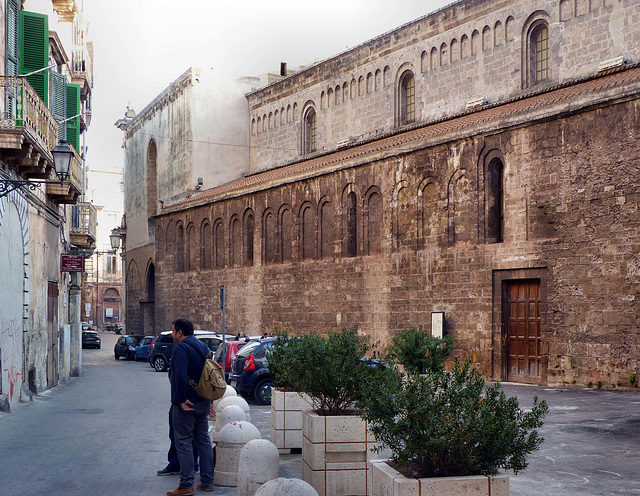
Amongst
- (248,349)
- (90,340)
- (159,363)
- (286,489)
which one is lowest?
(90,340)

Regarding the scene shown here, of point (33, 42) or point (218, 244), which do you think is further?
point (218, 244)

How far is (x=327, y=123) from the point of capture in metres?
35.5

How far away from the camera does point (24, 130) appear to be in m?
13.3

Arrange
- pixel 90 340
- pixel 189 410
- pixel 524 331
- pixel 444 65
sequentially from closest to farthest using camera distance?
pixel 189 410
pixel 524 331
pixel 444 65
pixel 90 340

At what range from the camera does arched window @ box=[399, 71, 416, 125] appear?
101 ft

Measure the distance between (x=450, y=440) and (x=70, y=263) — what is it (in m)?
19.0

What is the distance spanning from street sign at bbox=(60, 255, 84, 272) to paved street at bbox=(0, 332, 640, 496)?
5.42m

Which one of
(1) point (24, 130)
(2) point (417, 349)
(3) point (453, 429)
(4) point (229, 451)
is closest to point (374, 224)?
(2) point (417, 349)

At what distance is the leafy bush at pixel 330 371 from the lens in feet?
23.2

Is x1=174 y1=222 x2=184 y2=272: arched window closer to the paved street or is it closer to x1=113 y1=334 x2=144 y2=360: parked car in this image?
x1=113 y1=334 x2=144 y2=360: parked car

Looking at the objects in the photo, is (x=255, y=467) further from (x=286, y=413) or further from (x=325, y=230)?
(x=325, y=230)

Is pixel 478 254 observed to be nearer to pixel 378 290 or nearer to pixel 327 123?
pixel 378 290

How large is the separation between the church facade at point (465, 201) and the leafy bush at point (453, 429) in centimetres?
1325

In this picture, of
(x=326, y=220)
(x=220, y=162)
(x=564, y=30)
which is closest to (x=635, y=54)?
(x=564, y=30)
